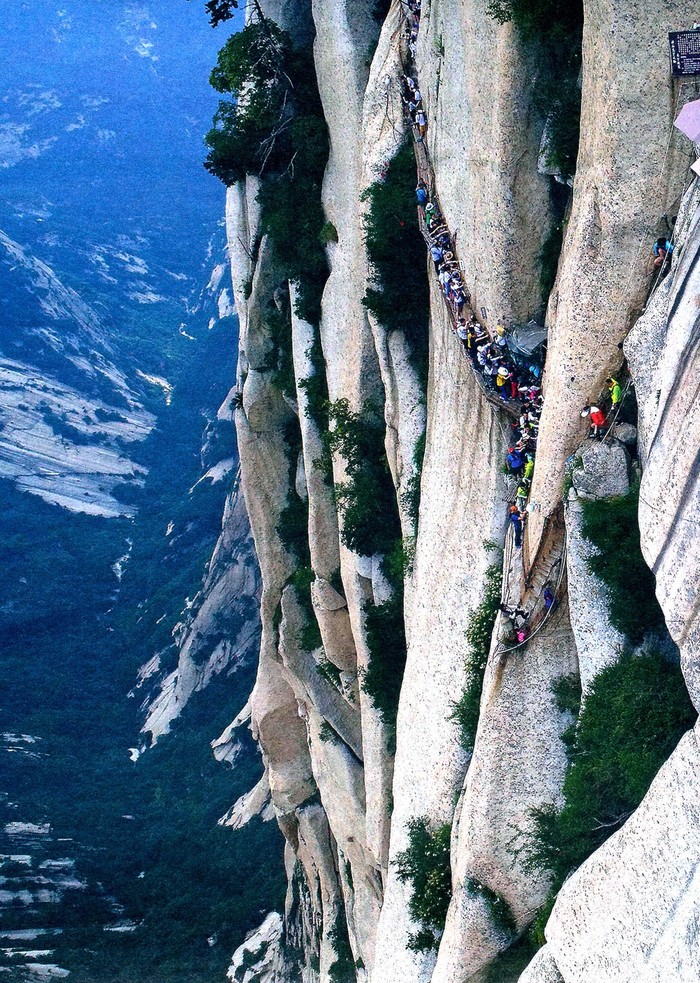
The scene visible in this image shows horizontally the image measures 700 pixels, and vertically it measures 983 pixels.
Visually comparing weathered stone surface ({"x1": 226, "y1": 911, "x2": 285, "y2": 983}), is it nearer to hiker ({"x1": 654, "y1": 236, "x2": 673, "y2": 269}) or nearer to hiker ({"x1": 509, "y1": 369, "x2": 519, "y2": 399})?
hiker ({"x1": 509, "y1": 369, "x2": 519, "y2": 399})

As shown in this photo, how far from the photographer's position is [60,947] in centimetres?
6750

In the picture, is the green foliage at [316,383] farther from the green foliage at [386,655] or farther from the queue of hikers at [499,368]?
the queue of hikers at [499,368]

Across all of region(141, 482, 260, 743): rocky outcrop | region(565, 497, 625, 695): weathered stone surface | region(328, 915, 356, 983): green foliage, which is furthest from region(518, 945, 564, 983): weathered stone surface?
region(141, 482, 260, 743): rocky outcrop

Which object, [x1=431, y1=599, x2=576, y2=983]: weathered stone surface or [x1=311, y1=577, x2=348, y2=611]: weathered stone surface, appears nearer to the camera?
[x1=431, y1=599, x2=576, y2=983]: weathered stone surface

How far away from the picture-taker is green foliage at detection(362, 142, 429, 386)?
31500 millimetres

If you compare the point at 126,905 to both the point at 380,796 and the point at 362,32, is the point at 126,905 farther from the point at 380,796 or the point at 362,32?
the point at 362,32

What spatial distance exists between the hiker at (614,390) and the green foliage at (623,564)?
201 centimetres

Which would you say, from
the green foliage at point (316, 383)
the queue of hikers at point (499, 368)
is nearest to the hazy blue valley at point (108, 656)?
the green foliage at point (316, 383)

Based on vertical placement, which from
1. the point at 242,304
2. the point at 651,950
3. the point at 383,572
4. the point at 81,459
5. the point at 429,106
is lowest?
the point at 651,950

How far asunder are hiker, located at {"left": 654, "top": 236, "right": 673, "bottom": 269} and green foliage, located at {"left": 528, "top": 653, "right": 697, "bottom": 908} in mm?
8517

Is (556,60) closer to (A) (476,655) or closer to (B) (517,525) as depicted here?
(B) (517,525)

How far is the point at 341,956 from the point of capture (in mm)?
51812

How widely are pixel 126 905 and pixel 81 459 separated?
9291 centimetres

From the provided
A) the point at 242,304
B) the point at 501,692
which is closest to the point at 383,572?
the point at 501,692
